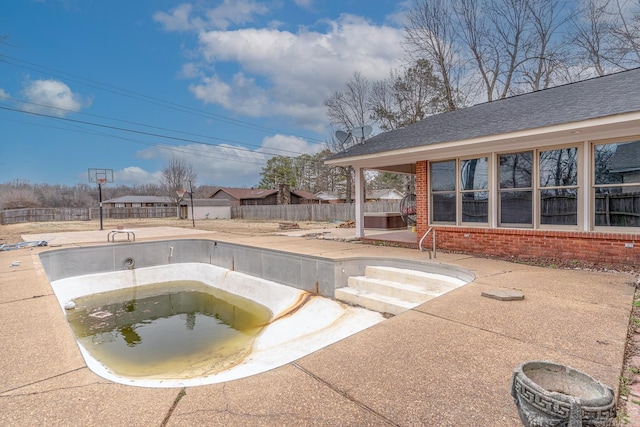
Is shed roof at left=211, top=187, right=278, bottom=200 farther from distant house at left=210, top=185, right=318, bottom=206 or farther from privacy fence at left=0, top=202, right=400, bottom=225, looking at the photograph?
privacy fence at left=0, top=202, right=400, bottom=225

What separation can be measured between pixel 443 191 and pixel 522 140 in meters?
2.11

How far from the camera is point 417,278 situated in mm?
5785

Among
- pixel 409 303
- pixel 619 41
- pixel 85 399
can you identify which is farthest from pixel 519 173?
pixel 619 41

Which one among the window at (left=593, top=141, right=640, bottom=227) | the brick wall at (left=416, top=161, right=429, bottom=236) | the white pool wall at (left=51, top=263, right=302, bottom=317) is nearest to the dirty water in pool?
the white pool wall at (left=51, top=263, right=302, bottom=317)

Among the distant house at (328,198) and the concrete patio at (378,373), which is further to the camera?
the distant house at (328,198)

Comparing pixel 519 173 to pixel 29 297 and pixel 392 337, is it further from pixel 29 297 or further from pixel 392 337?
pixel 29 297

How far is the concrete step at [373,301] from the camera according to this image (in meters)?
5.20

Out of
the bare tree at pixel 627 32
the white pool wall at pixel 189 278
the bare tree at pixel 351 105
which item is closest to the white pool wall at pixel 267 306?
the white pool wall at pixel 189 278

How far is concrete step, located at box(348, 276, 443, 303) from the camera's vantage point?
5.25 meters

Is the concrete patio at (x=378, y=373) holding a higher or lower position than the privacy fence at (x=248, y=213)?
lower

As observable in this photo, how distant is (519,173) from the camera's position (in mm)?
6891

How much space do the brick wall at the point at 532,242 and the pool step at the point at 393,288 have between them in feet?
7.24

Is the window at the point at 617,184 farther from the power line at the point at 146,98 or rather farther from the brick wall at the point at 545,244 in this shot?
the power line at the point at 146,98

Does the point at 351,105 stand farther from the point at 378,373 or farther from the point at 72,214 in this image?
the point at 72,214
